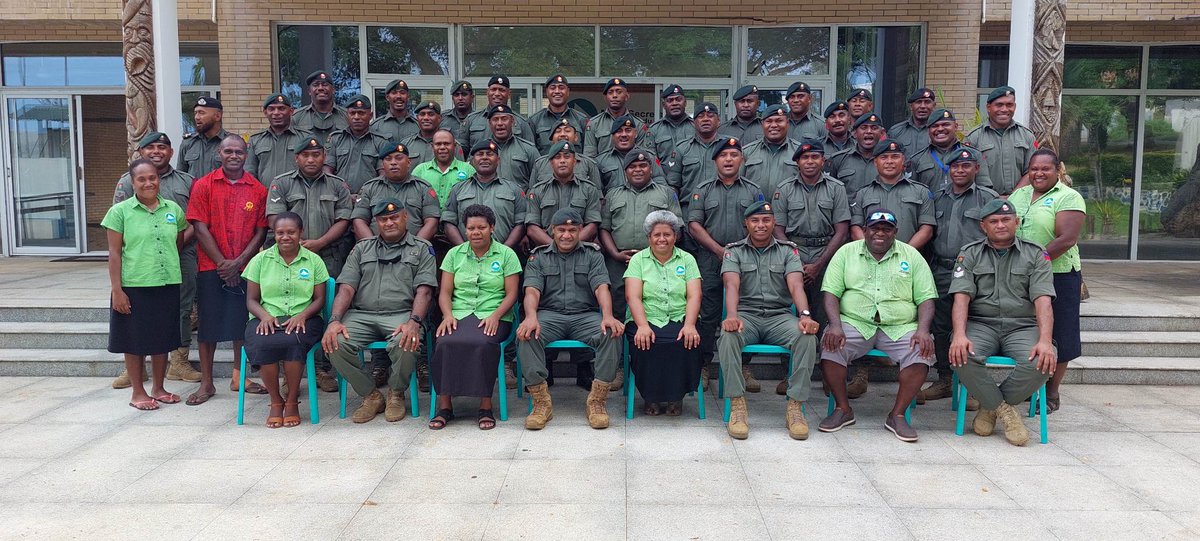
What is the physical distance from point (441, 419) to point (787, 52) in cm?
657

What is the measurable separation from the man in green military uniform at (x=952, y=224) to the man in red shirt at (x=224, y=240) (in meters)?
4.40

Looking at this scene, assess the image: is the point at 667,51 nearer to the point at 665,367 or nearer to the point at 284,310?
the point at 665,367

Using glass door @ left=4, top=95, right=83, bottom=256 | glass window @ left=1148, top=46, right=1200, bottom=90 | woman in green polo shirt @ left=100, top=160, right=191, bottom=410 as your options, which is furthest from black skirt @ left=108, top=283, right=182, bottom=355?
glass window @ left=1148, top=46, right=1200, bottom=90

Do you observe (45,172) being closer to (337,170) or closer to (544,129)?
(337,170)

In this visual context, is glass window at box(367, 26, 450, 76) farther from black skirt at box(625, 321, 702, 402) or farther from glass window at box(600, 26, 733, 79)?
black skirt at box(625, 321, 702, 402)

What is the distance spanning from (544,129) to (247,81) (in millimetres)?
4409

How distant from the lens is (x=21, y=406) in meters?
5.22

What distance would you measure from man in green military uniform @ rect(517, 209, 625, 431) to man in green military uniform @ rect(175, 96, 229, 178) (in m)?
2.68

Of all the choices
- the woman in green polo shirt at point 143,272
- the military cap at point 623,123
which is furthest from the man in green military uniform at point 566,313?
the woman in green polo shirt at point 143,272

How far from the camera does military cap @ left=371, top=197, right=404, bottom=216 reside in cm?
496

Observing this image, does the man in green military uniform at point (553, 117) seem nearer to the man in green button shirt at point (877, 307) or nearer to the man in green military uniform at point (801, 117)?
the man in green military uniform at point (801, 117)

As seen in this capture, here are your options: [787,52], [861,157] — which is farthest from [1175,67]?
[861,157]

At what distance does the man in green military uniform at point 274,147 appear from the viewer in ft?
19.7

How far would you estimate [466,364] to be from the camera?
4762 millimetres
